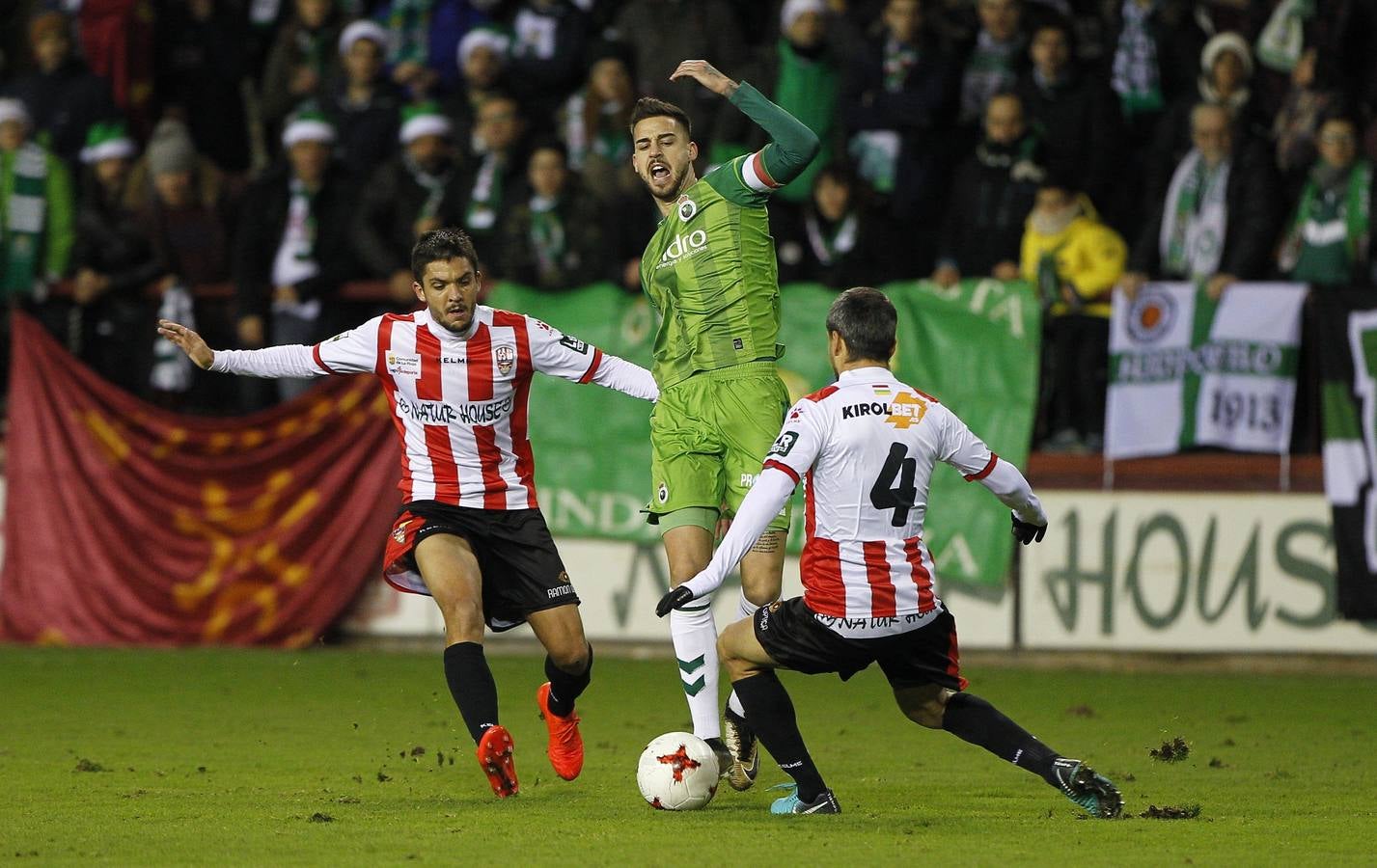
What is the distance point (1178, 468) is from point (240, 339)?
6.08 m

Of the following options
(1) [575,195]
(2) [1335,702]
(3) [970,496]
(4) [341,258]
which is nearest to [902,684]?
(2) [1335,702]

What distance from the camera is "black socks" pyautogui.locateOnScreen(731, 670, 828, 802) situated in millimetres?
6586

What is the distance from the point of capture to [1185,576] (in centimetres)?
1203

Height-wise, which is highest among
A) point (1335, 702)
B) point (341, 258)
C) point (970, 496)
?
point (341, 258)

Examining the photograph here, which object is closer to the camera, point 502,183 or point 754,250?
point 754,250

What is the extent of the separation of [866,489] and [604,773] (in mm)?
2213

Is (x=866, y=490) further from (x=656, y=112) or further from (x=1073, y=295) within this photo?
(x=1073, y=295)

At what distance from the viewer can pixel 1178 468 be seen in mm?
12078

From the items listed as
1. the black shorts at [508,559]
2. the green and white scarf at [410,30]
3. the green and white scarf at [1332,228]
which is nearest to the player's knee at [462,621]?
the black shorts at [508,559]

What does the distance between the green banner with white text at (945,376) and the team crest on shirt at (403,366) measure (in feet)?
15.4

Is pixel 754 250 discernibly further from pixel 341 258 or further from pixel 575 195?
pixel 341 258

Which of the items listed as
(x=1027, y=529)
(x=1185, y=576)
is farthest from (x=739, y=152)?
(x=1027, y=529)

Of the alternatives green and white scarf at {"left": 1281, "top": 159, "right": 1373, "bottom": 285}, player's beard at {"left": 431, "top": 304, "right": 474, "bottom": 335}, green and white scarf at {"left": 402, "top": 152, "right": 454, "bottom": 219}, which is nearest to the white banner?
green and white scarf at {"left": 1281, "top": 159, "right": 1373, "bottom": 285}

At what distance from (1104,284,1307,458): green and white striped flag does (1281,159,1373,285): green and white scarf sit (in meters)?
0.28
